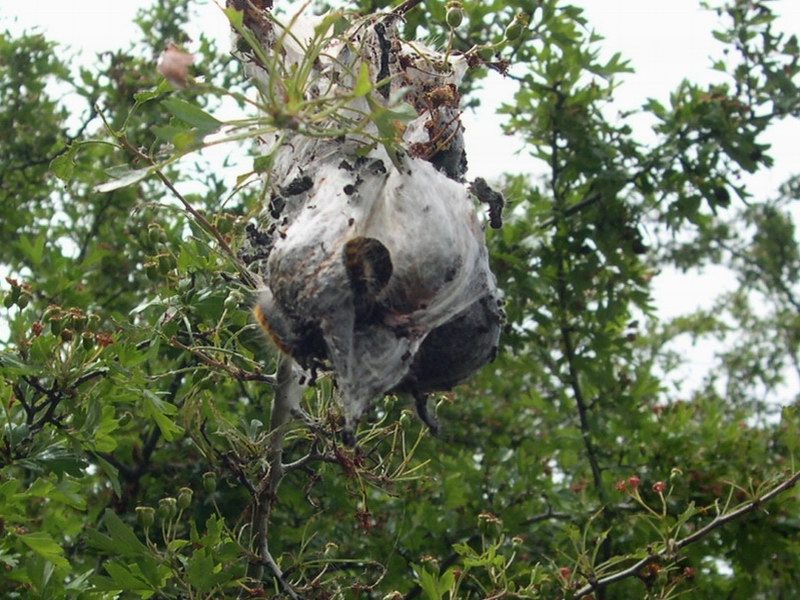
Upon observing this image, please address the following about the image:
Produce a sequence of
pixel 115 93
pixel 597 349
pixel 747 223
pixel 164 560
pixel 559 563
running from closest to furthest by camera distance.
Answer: pixel 164 560, pixel 559 563, pixel 597 349, pixel 115 93, pixel 747 223

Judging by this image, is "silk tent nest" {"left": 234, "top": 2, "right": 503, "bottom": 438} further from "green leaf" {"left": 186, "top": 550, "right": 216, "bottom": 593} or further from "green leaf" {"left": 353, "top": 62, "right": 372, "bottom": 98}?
"green leaf" {"left": 186, "top": 550, "right": 216, "bottom": 593}

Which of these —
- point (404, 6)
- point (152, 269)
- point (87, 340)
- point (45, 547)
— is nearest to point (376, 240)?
point (404, 6)

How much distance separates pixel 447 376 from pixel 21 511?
1670mm

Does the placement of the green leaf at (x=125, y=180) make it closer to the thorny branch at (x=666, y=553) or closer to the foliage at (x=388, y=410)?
the foliage at (x=388, y=410)

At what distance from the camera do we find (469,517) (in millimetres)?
5555

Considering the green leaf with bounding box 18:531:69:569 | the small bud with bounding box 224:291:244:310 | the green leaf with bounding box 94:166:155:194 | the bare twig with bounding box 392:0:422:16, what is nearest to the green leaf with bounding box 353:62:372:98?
the green leaf with bounding box 94:166:155:194

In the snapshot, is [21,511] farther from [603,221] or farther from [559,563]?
[603,221]

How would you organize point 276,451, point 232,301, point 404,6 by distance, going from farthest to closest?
point 232,301
point 276,451
point 404,6

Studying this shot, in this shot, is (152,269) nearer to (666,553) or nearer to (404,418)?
(404,418)

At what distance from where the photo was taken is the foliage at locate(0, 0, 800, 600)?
11.2 feet

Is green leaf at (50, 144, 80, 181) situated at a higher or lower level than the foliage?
higher

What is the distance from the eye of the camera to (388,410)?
3.55m

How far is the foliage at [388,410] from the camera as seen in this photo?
3.41 meters

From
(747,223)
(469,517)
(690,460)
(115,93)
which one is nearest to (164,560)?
(469,517)
